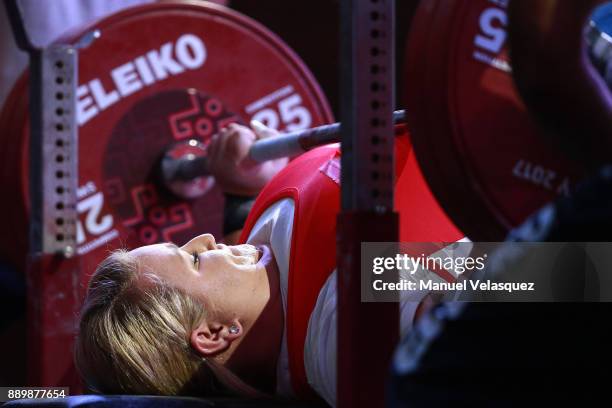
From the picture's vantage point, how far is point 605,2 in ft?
2.65

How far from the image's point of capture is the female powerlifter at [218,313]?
1.38 metres

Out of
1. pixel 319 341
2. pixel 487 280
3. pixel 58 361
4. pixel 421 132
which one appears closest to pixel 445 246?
pixel 319 341

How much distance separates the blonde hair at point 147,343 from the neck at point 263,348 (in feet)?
0.13

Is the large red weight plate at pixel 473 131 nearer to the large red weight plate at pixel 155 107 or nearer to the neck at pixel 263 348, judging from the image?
the neck at pixel 263 348

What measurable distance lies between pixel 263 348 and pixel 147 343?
0.17m

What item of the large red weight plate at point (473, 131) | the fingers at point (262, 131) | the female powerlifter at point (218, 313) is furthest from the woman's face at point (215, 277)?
the fingers at point (262, 131)

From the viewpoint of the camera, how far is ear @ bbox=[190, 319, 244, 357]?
1.40m

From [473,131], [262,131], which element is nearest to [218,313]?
[473,131]

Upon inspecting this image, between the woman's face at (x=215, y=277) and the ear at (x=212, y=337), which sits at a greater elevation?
the woman's face at (x=215, y=277)

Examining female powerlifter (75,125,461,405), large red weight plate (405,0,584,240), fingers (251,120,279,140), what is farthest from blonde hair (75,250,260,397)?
fingers (251,120,279,140)

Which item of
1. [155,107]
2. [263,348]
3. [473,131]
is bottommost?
[263,348]

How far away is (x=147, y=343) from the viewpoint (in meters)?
1.39

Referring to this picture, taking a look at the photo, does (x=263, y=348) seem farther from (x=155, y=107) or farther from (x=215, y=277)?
(x=155, y=107)

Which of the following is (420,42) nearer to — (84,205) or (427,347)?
(427,347)
